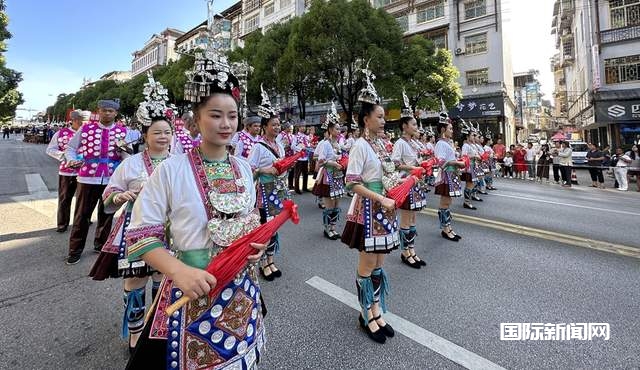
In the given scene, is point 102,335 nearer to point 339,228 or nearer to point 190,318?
point 190,318

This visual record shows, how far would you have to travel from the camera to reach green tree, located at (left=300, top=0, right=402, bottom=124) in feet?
59.2

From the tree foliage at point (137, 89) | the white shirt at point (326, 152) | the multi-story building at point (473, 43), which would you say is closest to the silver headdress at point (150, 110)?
the white shirt at point (326, 152)

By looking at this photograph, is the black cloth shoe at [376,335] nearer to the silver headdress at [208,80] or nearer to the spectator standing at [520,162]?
the silver headdress at [208,80]

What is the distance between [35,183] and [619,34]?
34988 mm

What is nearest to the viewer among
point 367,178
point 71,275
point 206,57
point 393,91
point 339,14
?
point 206,57

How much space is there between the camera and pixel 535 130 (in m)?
74.9

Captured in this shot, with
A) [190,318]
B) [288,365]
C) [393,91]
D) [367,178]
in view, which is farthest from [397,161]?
[393,91]

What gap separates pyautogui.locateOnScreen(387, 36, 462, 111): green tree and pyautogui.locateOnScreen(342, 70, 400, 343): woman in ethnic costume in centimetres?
1735

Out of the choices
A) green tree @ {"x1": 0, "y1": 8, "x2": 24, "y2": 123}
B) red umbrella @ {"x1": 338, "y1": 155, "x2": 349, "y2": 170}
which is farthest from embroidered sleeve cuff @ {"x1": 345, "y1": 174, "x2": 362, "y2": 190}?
green tree @ {"x1": 0, "y1": 8, "x2": 24, "y2": 123}

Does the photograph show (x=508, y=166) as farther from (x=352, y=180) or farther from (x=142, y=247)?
(x=142, y=247)

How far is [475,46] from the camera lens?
1083 inches

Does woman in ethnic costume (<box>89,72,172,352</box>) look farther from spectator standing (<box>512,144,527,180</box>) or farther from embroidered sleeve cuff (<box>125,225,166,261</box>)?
spectator standing (<box>512,144,527,180</box>)

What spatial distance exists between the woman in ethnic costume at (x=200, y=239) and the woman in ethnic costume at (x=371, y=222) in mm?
1497

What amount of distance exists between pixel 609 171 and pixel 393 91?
43.3 feet
